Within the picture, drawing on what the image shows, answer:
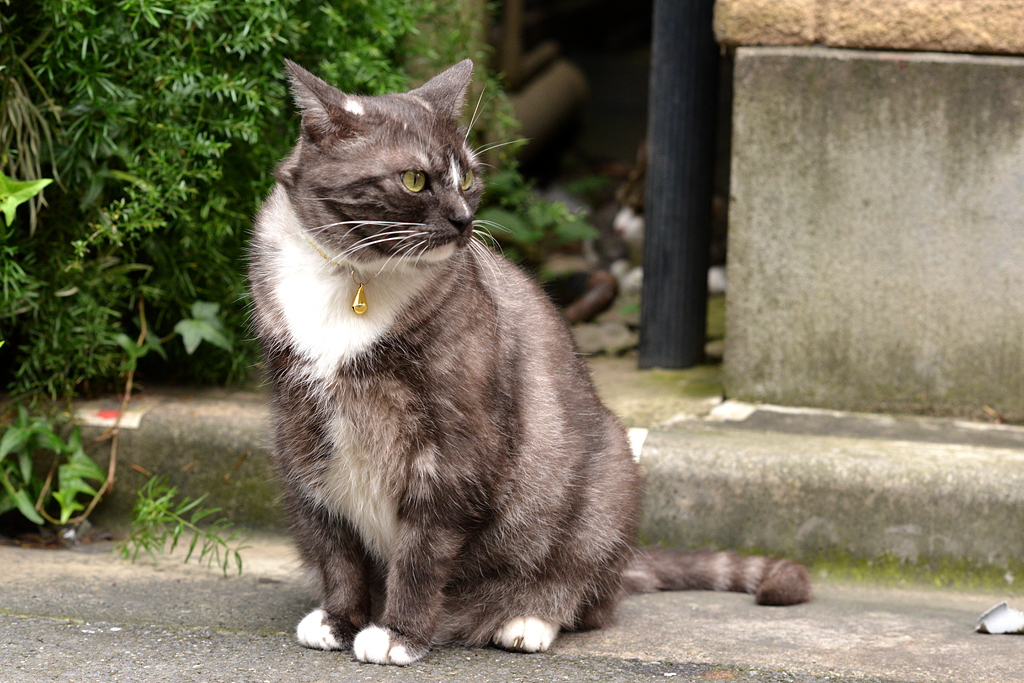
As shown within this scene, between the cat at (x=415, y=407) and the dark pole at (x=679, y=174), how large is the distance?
1515 millimetres

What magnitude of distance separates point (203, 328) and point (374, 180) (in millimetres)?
1338

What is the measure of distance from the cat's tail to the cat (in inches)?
11.2

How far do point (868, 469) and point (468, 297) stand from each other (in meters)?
1.36

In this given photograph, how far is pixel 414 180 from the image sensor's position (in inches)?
85.2

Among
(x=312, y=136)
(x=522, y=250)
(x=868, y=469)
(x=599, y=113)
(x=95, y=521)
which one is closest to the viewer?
(x=312, y=136)

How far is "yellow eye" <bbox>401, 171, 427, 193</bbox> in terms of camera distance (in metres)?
2.15

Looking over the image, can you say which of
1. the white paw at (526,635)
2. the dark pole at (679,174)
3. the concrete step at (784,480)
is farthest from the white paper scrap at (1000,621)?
the dark pole at (679,174)

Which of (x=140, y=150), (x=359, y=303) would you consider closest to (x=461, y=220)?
(x=359, y=303)

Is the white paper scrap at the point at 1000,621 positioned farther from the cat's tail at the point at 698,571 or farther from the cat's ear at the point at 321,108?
the cat's ear at the point at 321,108

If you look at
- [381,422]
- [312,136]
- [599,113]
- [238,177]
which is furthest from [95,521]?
[599,113]

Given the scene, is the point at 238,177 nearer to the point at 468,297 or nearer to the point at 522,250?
the point at 468,297

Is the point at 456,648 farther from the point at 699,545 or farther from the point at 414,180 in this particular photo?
the point at 414,180

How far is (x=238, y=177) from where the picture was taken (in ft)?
11.1

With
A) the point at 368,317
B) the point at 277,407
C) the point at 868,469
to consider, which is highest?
the point at 368,317
